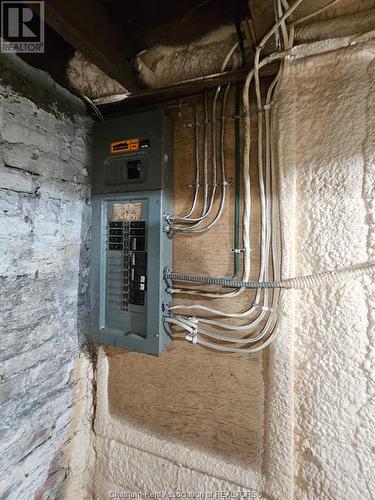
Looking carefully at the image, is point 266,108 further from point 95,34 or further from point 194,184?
point 95,34

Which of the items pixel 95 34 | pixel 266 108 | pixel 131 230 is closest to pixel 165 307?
pixel 131 230

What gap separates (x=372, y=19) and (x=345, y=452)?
1.34 metres

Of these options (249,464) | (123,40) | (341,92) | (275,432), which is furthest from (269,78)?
(249,464)

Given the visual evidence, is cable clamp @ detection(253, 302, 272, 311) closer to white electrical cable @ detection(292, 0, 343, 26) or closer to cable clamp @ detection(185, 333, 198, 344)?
cable clamp @ detection(185, 333, 198, 344)

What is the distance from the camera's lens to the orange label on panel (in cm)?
101

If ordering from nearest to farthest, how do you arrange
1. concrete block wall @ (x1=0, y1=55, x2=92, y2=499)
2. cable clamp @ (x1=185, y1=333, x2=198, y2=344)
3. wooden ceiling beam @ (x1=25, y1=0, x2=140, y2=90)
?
wooden ceiling beam @ (x1=25, y1=0, x2=140, y2=90)
concrete block wall @ (x1=0, y1=55, x2=92, y2=499)
cable clamp @ (x1=185, y1=333, x2=198, y2=344)

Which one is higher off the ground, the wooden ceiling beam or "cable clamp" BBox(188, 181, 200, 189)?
the wooden ceiling beam

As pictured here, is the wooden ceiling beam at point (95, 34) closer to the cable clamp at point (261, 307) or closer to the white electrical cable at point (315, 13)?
the white electrical cable at point (315, 13)

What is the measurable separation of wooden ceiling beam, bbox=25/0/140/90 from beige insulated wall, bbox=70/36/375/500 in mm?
592

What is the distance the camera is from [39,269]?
94 centimetres

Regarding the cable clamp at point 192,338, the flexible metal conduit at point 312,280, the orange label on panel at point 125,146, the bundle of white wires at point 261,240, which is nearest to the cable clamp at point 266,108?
the bundle of white wires at point 261,240

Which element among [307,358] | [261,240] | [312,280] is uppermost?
[261,240]

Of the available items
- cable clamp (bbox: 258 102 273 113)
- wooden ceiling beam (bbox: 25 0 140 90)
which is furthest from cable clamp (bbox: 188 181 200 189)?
wooden ceiling beam (bbox: 25 0 140 90)

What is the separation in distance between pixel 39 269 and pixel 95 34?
82 centimetres
